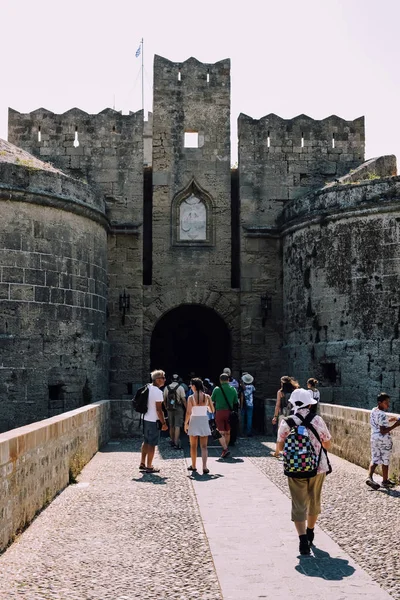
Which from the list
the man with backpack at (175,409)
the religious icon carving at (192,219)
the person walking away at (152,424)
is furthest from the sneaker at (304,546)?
the religious icon carving at (192,219)

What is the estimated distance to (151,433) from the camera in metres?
11.0

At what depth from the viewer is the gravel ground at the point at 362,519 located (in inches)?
231

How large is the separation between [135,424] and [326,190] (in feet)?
24.5

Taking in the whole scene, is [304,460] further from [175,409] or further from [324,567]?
[175,409]

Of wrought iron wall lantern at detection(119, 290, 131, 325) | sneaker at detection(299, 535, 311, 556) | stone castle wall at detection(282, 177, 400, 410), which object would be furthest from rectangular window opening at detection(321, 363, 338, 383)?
sneaker at detection(299, 535, 311, 556)

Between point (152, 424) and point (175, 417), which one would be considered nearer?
point (152, 424)

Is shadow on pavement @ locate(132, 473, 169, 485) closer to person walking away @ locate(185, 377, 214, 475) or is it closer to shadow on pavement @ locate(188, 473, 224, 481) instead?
shadow on pavement @ locate(188, 473, 224, 481)

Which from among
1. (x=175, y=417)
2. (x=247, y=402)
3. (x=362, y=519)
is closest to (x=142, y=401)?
(x=175, y=417)

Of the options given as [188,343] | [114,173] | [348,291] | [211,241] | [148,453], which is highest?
[114,173]

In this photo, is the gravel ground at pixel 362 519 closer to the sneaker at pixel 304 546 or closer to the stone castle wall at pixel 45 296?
the sneaker at pixel 304 546

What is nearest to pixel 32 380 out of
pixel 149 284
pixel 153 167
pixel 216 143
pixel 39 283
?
pixel 39 283

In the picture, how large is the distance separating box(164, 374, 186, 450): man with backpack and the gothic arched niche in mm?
7065

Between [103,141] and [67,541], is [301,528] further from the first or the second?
[103,141]

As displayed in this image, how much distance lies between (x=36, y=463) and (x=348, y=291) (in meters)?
11.6
